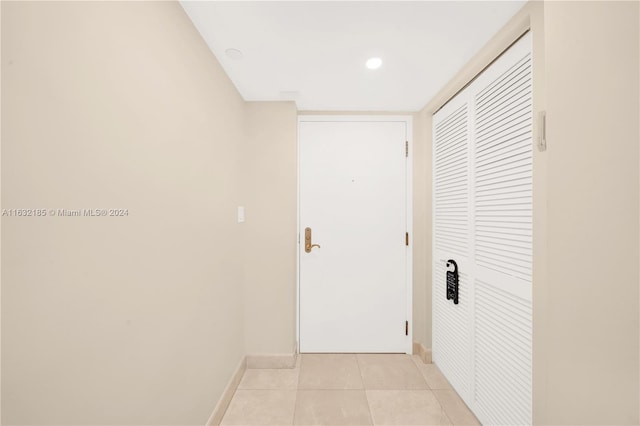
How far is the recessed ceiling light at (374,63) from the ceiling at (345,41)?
0.12 feet

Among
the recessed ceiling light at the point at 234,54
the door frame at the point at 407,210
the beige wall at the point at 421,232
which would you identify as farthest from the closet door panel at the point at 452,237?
the recessed ceiling light at the point at 234,54

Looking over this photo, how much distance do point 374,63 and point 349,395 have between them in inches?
88.9

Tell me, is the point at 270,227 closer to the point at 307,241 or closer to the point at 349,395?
the point at 307,241

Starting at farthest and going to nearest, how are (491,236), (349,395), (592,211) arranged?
(349,395), (491,236), (592,211)

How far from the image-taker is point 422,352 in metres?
2.43

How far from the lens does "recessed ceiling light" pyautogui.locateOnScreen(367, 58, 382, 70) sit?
1.68 meters

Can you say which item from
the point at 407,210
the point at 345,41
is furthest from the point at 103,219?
the point at 407,210

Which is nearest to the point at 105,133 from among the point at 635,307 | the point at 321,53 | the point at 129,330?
the point at 129,330

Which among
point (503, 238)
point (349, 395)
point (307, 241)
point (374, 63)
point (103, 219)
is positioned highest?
point (374, 63)

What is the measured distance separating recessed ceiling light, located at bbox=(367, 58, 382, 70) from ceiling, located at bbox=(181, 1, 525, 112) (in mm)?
37

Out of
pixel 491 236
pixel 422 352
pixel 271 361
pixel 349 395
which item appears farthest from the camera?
pixel 422 352

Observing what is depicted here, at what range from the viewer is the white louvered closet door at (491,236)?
1345 millimetres

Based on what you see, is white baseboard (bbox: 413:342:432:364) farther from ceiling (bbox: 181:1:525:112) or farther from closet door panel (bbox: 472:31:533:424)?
ceiling (bbox: 181:1:525:112)

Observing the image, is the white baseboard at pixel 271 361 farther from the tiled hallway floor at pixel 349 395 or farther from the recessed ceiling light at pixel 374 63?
A: the recessed ceiling light at pixel 374 63
